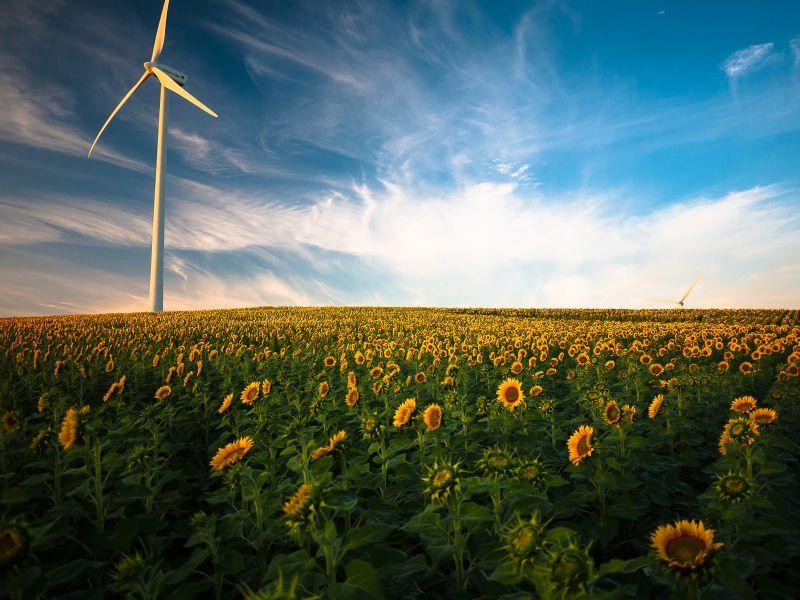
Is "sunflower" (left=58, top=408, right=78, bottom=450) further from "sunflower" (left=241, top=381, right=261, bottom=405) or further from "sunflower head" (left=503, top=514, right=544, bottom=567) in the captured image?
"sunflower head" (left=503, top=514, right=544, bottom=567)

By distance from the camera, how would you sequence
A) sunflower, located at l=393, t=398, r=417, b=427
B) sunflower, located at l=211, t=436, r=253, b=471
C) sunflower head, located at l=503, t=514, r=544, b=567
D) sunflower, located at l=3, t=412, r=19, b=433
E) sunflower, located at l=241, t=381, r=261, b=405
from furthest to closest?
sunflower, located at l=241, t=381, r=261, b=405 < sunflower, located at l=3, t=412, r=19, b=433 < sunflower, located at l=393, t=398, r=417, b=427 < sunflower, located at l=211, t=436, r=253, b=471 < sunflower head, located at l=503, t=514, r=544, b=567

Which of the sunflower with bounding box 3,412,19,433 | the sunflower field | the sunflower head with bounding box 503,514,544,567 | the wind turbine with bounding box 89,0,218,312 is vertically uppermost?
the wind turbine with bounding box 89,0,218,312

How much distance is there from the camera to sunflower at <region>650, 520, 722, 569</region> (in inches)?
84.8

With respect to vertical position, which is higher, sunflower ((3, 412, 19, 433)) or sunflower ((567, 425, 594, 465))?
sunflower ((3, 412, 19, 433))

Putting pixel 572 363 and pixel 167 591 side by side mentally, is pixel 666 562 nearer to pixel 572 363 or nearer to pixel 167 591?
pixel 167 591

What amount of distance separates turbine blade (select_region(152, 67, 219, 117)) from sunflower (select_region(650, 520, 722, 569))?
46.7 metres

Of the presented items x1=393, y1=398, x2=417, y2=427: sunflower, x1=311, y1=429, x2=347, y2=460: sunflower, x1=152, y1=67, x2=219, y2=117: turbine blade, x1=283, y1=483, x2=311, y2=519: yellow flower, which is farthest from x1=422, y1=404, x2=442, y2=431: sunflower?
x1=152, y1=67, x2=219, y2=117: turbine blade

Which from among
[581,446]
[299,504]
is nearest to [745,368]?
[581,446]

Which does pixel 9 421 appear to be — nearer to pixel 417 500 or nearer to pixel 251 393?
pixel 251 393

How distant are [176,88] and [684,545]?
171 feet

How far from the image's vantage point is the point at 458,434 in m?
5.77

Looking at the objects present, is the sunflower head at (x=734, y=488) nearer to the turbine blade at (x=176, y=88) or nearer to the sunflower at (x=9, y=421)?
the sunflower at (x=9, y=421)

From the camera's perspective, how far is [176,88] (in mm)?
43219

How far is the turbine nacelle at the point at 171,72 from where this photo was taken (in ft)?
149
